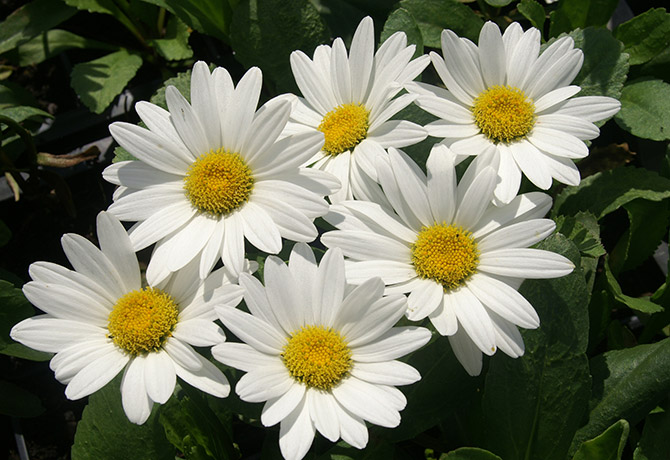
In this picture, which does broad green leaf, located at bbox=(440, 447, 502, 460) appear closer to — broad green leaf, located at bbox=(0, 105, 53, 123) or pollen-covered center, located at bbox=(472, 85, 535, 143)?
pollen-covered center, located at bbox=(472, 85, 535, 143)

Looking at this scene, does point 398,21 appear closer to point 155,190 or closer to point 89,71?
point 155,190

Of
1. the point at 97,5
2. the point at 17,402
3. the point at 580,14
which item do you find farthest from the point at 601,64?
the point at 17,402

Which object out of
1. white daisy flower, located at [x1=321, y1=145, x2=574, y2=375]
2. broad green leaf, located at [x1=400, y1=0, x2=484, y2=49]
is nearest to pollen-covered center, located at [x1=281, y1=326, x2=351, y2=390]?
white daisy flower, located at [x1=321, y1=145, x2=574, y2=375]

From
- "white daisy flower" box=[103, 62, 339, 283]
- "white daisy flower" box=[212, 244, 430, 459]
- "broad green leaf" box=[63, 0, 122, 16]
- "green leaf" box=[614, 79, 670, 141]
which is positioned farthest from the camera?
"broad green leaf" box=[63, 0, 122, 16]

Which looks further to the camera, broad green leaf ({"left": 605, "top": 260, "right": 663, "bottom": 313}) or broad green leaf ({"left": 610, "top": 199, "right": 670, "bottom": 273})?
broad green leaf ({"left": 610, "top": 199, "right": 670, "bottom": 273})

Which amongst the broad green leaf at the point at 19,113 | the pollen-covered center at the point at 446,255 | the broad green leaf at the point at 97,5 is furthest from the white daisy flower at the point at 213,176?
the broad green leaf at the point at 97,5

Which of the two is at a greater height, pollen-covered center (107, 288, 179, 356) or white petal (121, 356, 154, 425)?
pollen-covered center (107, 288, 179, 356)
